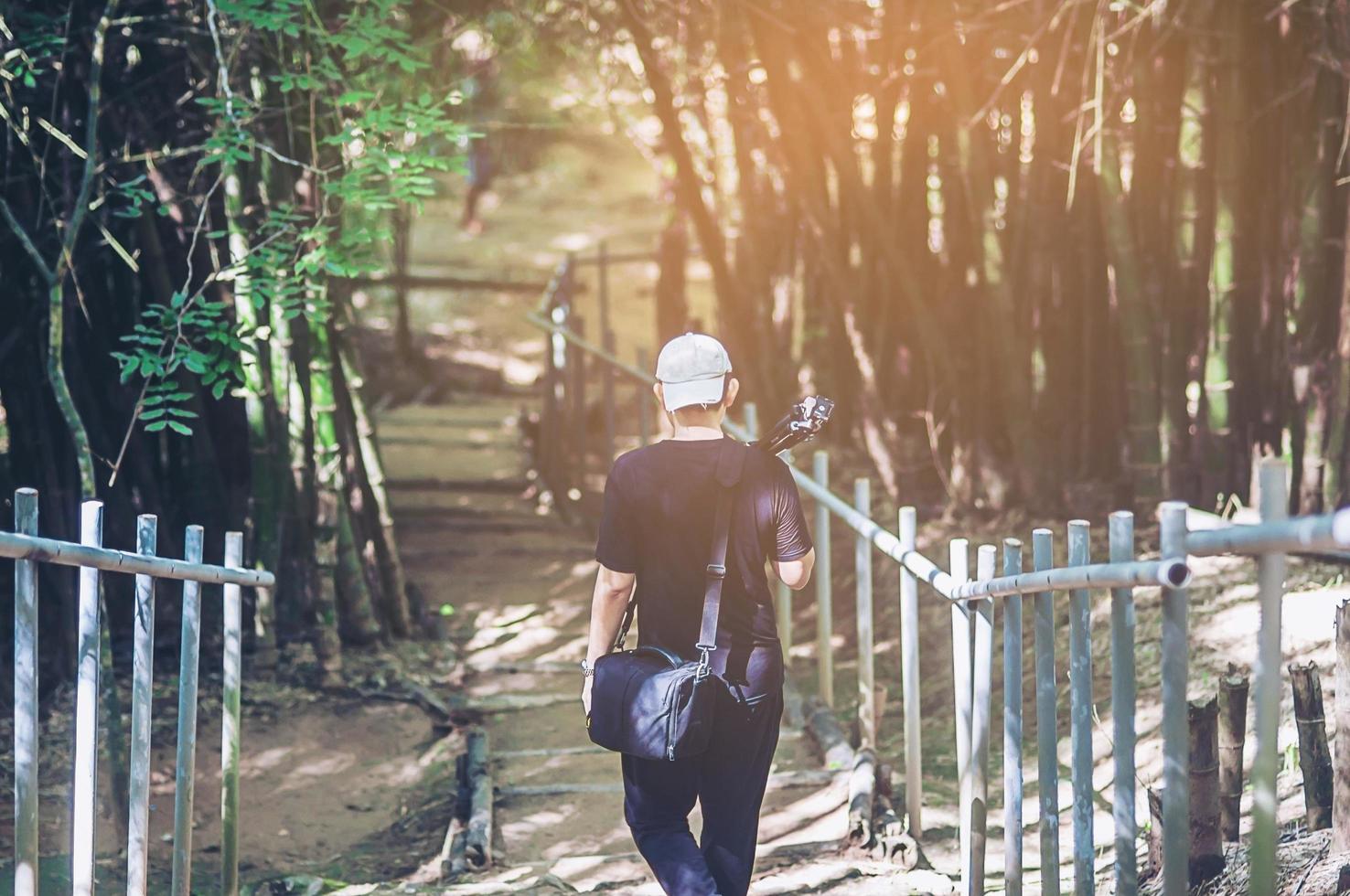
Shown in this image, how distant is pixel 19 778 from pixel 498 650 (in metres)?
4.30

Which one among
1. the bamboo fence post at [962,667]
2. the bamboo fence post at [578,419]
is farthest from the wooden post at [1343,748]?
the bamboo fence post at [578,419]

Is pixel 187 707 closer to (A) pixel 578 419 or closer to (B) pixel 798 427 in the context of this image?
(B) pixel 798 427

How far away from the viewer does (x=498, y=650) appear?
6.81 meters

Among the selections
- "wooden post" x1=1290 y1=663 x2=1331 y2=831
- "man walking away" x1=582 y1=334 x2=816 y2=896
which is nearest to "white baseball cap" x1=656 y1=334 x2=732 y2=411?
"man walking away" x1=582 y1=334 x2=816 y2=896

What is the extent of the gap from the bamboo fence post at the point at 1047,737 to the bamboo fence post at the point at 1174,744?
51cm

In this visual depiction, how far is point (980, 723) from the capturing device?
3.05 meters

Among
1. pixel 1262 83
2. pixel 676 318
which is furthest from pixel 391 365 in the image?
pixel 1262 83

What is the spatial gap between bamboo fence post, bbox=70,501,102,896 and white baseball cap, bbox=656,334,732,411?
1126mm

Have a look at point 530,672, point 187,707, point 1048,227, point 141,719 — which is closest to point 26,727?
point 141,719

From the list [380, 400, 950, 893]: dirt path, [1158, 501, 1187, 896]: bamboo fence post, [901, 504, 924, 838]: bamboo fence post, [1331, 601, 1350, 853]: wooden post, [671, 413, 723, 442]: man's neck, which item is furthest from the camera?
[380, 400, 950, 893]: dirt path

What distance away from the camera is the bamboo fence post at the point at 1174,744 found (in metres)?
2.10

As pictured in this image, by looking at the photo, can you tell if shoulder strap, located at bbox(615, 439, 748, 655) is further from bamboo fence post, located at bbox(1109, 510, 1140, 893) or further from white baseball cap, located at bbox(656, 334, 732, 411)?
bamboo fence post, located at bbox(1109, 510, 1140, 893)

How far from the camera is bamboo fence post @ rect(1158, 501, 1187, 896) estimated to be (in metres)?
2.10

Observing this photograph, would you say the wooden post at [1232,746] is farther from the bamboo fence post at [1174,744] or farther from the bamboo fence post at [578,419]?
the bamboo fence post at [578,419]
